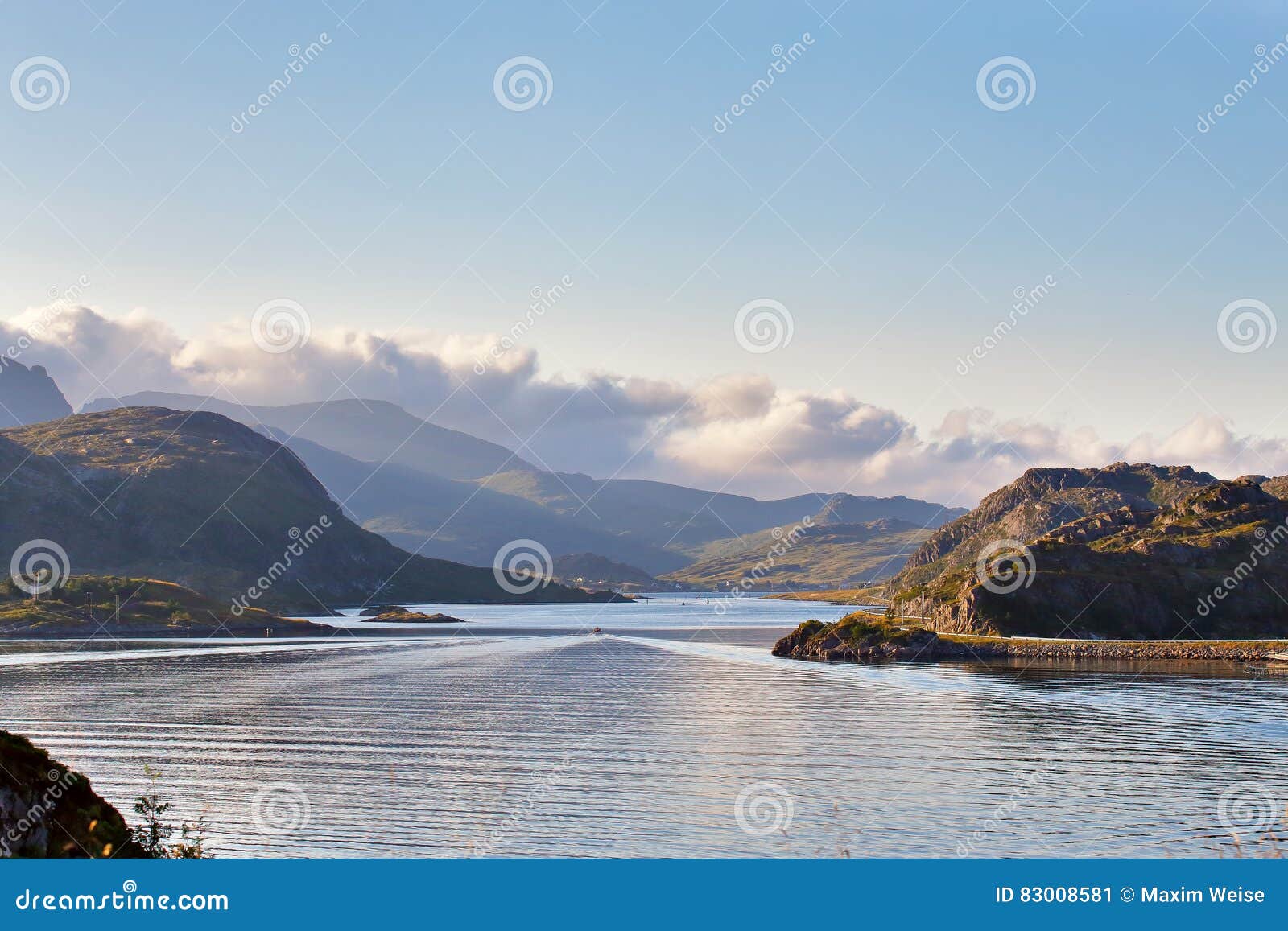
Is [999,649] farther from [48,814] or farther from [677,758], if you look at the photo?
[48,814]

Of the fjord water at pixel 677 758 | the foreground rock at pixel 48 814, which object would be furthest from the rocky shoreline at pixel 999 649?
the foreground rock at pixel 48 814

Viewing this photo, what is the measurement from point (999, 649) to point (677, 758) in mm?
130389

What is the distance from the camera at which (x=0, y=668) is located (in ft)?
509

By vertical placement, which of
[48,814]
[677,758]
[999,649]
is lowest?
[48,814]

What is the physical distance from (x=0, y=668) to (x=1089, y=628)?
176 m

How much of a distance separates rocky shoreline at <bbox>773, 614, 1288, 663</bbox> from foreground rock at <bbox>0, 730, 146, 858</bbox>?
166 m

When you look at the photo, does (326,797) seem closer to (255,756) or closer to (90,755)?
(255,756)

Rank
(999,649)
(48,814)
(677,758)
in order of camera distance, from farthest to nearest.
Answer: (999,649)
(677,758)
(48,814)

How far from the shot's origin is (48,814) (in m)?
26.7

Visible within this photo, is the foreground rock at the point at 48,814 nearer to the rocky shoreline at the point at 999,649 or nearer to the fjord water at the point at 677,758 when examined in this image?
the fjord water at the point at 677,758

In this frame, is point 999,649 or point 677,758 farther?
point 999,649

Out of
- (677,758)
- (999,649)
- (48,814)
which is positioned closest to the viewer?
(48,814)

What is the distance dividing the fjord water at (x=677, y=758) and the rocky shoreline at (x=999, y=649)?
99.9 ft

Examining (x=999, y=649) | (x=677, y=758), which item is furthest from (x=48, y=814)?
(x=999, y=649)
